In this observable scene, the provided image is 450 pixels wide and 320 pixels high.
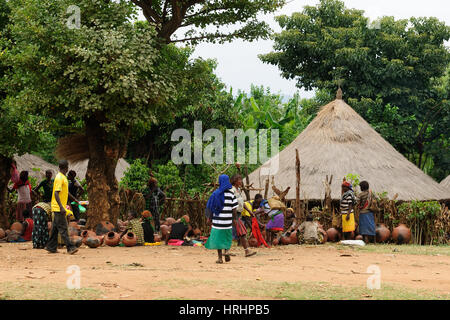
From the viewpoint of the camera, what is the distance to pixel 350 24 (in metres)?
26.4

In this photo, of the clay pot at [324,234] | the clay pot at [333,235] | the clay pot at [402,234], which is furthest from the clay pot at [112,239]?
the clay pot at [402,234]

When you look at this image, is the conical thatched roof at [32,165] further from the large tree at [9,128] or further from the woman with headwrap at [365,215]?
the woman with headwrap at [365,215]

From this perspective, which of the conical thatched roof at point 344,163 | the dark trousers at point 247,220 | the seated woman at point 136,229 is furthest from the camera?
the conical thatched roof at point 344,163

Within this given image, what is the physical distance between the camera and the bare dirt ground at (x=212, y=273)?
6.62 m

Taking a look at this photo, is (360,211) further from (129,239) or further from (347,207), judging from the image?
(129,239)

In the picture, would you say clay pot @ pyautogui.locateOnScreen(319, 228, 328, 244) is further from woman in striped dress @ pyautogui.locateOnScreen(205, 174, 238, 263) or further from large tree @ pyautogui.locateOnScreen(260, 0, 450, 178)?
large tree @ pyautogui.locateOnScreen(260, 0, 450, 178)

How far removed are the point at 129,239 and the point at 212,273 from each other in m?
5.39

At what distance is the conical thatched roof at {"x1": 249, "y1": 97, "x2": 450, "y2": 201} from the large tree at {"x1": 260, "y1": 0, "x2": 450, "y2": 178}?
5940 mm

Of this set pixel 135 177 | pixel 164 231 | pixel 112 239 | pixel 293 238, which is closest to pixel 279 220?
pixel 293 238

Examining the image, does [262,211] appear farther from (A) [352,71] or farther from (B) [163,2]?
(A) [352,71]

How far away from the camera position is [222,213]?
995 centimetres

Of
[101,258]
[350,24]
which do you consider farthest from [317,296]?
[350,24]

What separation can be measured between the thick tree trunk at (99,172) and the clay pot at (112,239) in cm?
168
